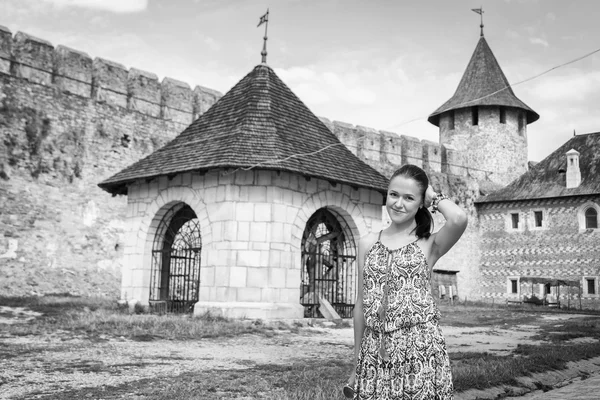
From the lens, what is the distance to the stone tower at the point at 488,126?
30859mm

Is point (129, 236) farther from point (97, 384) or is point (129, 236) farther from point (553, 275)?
point (553, 275)

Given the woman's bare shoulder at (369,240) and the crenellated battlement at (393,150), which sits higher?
the crenellated battlement at (393,150)

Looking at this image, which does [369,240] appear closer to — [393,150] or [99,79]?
[99,79]

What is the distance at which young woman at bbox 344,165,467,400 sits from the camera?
2516 mm

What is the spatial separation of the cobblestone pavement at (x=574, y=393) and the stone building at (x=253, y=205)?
5.95 meters

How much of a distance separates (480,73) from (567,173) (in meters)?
7.44

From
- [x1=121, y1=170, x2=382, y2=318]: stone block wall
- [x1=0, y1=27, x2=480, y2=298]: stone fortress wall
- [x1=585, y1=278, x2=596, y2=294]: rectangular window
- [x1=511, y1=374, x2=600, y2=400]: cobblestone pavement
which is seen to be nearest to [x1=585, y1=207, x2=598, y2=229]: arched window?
[x1=585, y1=278, x2=596, y2=294]: rectangular window

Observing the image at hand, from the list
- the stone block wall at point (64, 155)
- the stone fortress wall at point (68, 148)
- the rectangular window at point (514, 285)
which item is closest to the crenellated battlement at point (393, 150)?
the rectangular window at point (514, 285)

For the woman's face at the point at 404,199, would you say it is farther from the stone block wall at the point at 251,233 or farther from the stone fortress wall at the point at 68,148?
the stone fortress wall at the point at 68,148

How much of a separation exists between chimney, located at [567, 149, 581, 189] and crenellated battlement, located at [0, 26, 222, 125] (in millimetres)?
16867

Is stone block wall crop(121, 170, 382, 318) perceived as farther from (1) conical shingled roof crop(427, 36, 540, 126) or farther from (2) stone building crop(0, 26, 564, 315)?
(1) conical shingled roof crop(427, 36, 540, 126)

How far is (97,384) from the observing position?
15.6 ft

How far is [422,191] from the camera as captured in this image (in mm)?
2713

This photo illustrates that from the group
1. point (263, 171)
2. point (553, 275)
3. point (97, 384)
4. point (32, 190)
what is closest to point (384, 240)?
point (97, 384)
